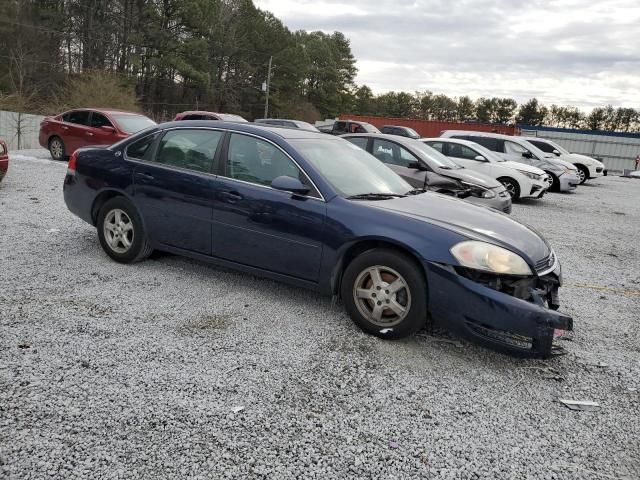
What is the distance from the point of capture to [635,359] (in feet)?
13.5

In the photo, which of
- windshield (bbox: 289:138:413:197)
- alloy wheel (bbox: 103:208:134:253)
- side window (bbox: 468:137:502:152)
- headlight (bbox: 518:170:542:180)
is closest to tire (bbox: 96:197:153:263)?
alloy wheel (bbox: 103:208:134:253)

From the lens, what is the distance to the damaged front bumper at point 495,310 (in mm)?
3531

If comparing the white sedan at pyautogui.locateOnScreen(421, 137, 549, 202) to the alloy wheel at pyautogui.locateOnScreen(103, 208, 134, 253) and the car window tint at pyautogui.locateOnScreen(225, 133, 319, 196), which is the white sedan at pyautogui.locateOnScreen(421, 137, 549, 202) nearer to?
the car window tint at pyautogui.locateOnScreen(225, 133, 319, 196)

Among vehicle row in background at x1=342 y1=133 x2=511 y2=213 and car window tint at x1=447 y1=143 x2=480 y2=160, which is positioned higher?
car window tint at x1=447 y1=143 x2=480 y2=160

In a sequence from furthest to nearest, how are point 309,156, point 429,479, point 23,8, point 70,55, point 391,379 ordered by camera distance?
point 70,55 → point 23,8 → point 309,156 → point 391,379 → point 429,479

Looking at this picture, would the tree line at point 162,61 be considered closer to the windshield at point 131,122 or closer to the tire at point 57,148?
the tire at point 57,148

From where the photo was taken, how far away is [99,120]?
1338cm

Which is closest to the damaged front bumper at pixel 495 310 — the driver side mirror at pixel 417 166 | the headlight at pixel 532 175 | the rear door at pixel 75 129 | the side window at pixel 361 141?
the driver side mirror at pixel 417 166

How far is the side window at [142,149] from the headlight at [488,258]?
10.5 ft

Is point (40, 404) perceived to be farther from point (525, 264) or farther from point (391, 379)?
point (525, 264)

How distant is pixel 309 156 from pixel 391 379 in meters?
2.07

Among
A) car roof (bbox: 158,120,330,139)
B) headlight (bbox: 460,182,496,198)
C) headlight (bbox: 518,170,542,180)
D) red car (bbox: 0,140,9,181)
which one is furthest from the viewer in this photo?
headlight (bbox: 518,170,542,180)

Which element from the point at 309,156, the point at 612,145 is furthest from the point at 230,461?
the point at 612,145

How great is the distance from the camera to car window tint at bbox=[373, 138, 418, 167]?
9.80m
